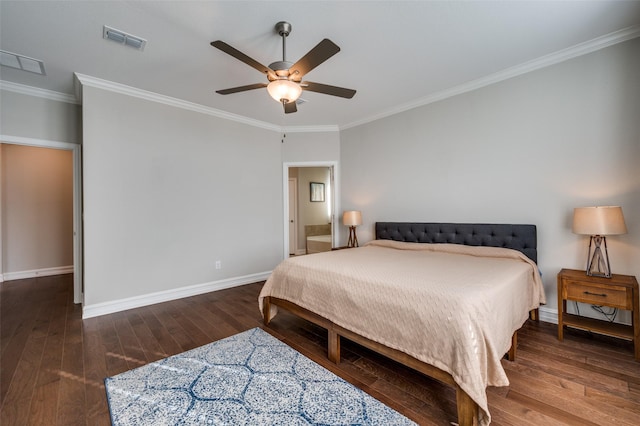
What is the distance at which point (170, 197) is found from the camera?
3748 mm

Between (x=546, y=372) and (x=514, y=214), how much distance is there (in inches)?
65.8

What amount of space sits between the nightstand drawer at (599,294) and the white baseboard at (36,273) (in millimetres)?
7725

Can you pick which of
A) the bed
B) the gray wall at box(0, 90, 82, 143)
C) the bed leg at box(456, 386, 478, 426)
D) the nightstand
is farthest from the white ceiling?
the bed

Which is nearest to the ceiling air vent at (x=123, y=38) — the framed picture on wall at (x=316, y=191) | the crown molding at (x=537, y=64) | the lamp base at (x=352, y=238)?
the crown molding at (x=537, y=64)

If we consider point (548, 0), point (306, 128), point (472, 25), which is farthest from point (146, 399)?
point (306, 128)

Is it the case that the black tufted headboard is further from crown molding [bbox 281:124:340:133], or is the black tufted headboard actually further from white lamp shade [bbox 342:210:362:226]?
crown molding [bbox 281:124:340:133]

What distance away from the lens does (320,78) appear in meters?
3.14

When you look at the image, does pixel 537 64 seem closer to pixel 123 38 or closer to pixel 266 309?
A: pixel 266 309

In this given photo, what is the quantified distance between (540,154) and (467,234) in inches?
44.4

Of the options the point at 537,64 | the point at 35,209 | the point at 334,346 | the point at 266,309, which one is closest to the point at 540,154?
the point at 537,64

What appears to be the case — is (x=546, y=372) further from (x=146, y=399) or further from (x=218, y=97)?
(x=218, y=97)

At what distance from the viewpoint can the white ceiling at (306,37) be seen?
6.86 feet

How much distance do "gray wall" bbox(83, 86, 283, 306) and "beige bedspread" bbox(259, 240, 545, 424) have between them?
1.78 metres

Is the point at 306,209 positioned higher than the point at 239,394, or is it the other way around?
the point at 306,209
